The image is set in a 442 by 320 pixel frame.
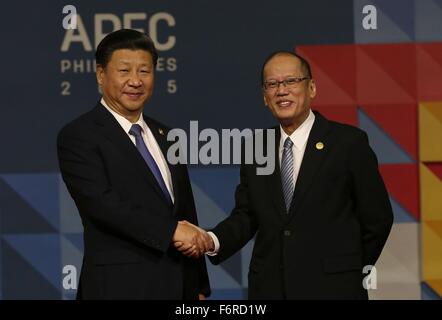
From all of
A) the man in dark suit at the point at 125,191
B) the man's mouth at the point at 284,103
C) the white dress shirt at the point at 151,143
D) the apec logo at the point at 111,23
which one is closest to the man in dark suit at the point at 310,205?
the man's mouth at the point at 284,103

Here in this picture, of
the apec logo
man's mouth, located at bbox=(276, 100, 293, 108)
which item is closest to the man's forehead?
man's mouth, located at bbox=(276, 100, 293, 108)

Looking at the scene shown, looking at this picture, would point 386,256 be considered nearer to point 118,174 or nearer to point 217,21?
point 217,21

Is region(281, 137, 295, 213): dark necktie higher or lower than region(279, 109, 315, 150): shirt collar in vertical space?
lower

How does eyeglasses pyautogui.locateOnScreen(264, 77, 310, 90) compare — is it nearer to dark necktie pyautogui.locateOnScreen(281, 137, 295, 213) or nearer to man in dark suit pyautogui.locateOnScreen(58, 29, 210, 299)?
dark necktie pyautogui.locateOnScreen(281, 137, 295, 213)

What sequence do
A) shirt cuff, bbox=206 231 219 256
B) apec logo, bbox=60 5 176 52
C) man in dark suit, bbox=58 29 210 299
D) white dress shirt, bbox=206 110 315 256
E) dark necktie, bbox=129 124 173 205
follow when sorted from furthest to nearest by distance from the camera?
1. apec logo, bbox=60 5 176 52
2. shirt cuff, bbox=206 231 219 256
3. white dress shirt, bbox=206 110 315 256
4. dark necktie, bbox=129 124 173 205
5. man in dark suit, bbox=58 29 210 299

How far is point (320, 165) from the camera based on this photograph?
3094 mm

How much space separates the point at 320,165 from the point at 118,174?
712mm

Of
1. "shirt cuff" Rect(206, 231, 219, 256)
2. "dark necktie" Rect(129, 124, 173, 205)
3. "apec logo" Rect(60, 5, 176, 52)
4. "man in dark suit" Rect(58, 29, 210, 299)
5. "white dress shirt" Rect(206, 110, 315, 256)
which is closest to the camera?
"man in dark suit" Rect(58, 29, 210, 299)

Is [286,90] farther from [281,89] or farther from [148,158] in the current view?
[148,158]

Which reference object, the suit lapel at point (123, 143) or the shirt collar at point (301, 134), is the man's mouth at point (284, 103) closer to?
the shirt collar at point (301, 134)

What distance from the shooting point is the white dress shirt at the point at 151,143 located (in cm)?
310

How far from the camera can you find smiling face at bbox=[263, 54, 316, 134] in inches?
123

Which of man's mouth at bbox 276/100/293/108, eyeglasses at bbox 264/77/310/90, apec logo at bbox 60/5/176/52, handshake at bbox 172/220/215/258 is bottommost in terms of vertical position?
handshake at bbox 172/220/215/258

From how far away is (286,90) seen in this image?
3129 millimetres
